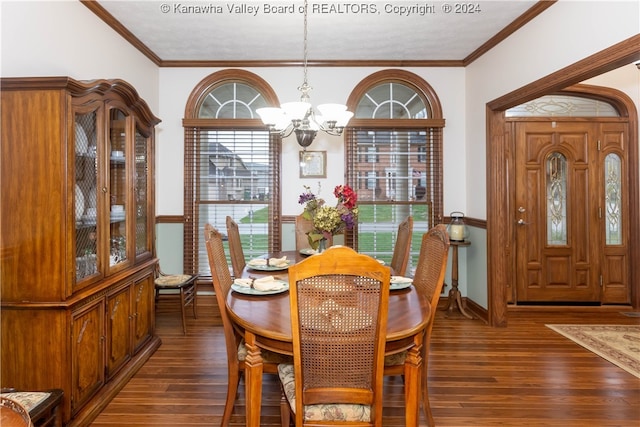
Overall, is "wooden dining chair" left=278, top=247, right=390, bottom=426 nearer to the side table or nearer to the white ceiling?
the white ceiling

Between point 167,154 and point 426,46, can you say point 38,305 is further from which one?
point 426,46

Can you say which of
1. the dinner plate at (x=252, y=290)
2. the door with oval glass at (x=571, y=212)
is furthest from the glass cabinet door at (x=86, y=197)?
the door with oval glass at (x=571, y=212)

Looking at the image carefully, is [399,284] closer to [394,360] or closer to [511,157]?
[394,360]

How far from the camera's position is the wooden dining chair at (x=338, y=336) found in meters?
1.32

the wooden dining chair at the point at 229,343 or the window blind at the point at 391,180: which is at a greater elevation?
the window blind at the point at 391,180

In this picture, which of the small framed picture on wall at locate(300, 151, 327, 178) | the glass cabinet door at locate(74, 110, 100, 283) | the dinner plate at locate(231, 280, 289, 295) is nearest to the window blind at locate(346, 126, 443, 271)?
the small framed picture on wall at locate(300, 151, 327, 178)

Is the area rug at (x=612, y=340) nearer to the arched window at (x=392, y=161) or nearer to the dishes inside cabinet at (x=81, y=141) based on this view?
the arched window at (x=392, y=161)

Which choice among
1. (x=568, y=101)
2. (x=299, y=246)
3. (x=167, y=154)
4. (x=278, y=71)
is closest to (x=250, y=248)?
(x=299, y=246)

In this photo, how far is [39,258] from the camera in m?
1.87

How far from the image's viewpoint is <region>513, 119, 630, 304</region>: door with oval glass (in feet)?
13.7

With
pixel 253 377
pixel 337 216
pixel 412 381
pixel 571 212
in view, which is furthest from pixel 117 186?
pixel 571 212

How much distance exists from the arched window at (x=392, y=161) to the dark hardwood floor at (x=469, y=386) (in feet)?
4.43

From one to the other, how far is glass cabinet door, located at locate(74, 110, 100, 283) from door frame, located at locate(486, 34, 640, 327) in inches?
129

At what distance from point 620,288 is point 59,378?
17.7ft
